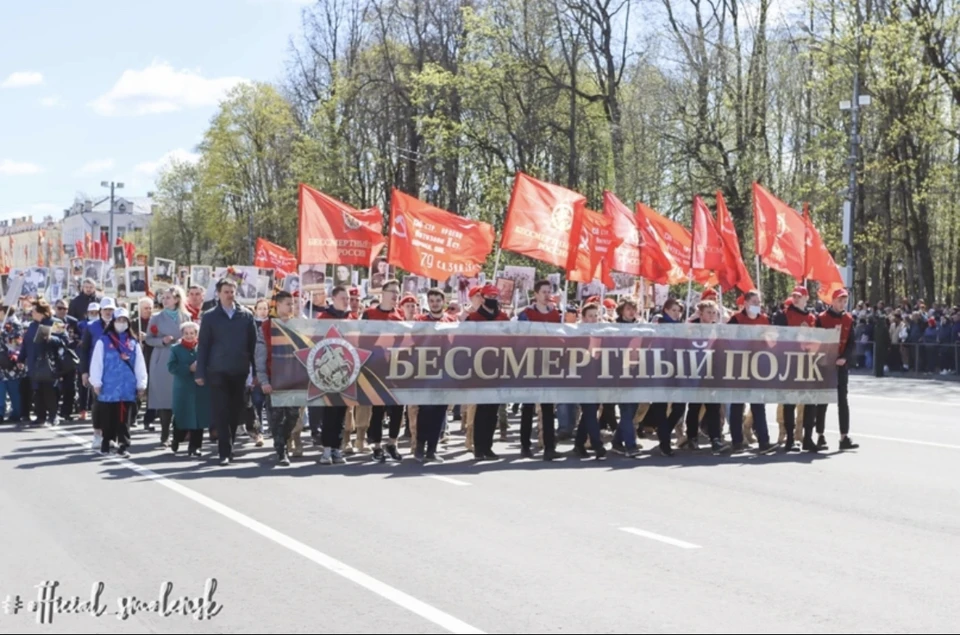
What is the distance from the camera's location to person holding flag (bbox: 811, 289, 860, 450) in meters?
16.0

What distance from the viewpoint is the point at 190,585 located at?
7711mm

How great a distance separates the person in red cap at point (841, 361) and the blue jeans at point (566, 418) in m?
2.85

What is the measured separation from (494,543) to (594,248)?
393 inches

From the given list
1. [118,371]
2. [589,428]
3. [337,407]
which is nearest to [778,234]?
[589,428]

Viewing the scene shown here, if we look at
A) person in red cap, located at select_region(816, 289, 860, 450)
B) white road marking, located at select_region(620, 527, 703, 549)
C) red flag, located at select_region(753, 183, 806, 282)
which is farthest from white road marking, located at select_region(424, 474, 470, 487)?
red flag, located at select_region(753, 183, 806, 282)

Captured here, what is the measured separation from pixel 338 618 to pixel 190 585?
118 cm

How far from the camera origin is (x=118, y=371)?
48.9 feet

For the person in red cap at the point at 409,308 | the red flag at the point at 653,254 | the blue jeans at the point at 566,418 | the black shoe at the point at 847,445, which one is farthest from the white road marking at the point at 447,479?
the red flag at the point at 653,254

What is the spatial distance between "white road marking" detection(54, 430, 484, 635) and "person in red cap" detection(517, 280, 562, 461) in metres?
4.09

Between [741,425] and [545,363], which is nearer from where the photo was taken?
[545,363]

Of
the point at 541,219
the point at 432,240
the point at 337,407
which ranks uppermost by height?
the point at 541,219

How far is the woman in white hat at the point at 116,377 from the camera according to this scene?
582 inches

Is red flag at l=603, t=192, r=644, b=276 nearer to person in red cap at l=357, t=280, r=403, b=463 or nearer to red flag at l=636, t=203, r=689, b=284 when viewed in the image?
red flag at l=636, t=203, r=689, b=284

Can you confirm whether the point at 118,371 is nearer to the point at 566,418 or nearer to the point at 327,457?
the point at 327,457
